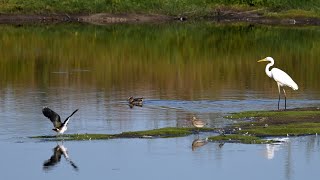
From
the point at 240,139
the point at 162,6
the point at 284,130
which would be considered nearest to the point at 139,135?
the point at 240,139

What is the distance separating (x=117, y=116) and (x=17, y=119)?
266 centimetres

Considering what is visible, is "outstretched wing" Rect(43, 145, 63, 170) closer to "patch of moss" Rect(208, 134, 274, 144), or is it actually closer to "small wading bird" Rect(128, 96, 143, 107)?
"patch of moss" Rect(208, 134, 274, 144)

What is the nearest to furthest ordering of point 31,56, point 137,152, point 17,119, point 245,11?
point 137,152 < point 17,119 < point 31,56 < point 245,11

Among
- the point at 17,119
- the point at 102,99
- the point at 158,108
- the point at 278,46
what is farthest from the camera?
the point at 278,46

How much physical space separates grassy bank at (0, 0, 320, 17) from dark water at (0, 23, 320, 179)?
572 centimetres

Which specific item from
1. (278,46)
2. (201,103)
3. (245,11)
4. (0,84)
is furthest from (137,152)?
(245,11)

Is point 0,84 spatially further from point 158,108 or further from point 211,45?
point 211,45

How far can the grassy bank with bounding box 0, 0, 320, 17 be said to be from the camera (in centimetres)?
7294

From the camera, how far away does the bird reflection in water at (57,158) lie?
20.7 m

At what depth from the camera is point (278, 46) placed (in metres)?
53.9

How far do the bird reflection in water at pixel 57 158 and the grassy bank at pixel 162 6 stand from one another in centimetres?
5019

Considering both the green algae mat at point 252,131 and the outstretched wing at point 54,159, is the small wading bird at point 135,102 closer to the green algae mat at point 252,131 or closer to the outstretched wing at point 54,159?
the green algae mat at point 252,131

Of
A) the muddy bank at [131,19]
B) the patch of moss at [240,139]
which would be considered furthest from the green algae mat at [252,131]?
the muddy bank at [131,19]

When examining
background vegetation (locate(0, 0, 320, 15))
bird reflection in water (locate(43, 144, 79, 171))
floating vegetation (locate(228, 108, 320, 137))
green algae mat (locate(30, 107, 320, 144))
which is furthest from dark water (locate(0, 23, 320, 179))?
background vegetation (locate(0, 0, 320, 15))
